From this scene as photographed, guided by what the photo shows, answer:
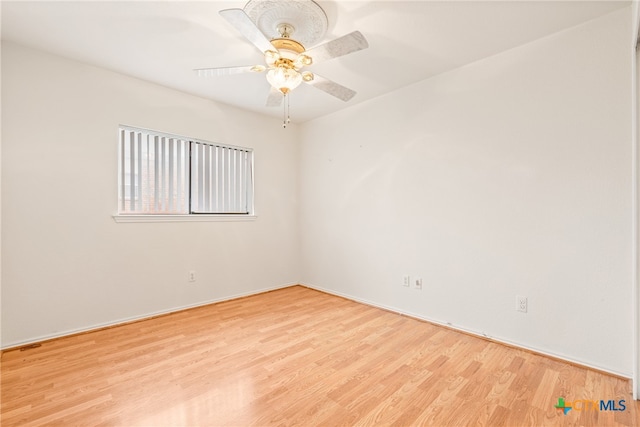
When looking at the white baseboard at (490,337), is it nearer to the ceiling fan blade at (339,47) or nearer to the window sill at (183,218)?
the window sill at (183,218)

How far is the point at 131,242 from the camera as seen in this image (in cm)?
292

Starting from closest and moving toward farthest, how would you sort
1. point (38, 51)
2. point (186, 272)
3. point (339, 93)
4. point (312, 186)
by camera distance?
point (339, 93), point (38, 51), point (186, 272), point (312, 186)

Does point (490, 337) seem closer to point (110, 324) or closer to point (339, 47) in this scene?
point (339, 47)

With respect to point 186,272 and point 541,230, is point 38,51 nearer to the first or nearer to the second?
point 186,272

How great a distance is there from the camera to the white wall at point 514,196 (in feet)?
6.48

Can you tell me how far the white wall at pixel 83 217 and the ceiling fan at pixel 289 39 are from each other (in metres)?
1.40

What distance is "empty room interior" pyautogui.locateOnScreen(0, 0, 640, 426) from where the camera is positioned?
1784mm

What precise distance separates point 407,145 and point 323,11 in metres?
1.62

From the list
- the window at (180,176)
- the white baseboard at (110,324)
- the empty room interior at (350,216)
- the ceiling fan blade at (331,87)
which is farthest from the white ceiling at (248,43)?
the white baseboard at (110,324)

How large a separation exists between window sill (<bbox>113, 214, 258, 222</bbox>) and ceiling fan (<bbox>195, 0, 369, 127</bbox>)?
170 cm

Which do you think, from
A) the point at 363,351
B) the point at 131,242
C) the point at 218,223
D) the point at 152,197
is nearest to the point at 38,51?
the point at 152,197

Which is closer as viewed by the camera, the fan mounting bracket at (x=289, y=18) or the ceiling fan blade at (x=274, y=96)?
the fan mounting bracket at (x=289, y=18)

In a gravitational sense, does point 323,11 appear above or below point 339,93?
above

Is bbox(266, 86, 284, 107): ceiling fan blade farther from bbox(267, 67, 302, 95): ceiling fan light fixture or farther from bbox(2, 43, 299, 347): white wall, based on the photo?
bbox(2, 43, 299, 347): white wall
